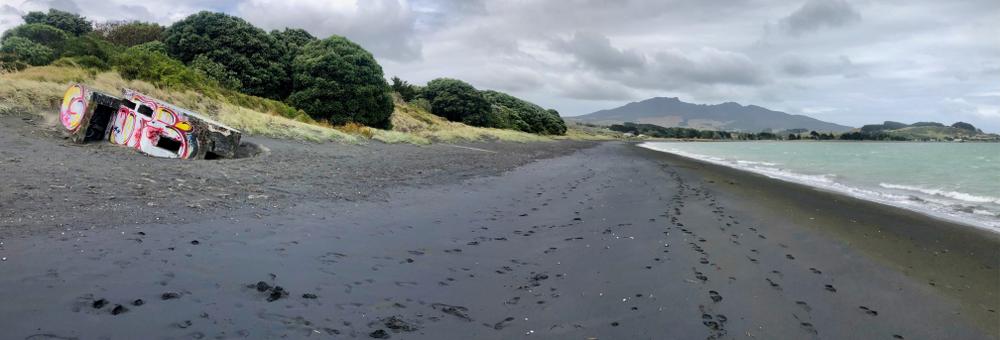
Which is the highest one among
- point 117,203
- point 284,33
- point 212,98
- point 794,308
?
point 284,33

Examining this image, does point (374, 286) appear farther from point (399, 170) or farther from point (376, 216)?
point (399, 170)

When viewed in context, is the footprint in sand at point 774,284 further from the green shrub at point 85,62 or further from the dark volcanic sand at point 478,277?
the green shrub at point 85,62

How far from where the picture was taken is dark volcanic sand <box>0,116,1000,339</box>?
12.0 feet

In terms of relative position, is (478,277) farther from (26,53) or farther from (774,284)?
(26,53)

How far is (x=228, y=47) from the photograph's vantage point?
33.0 meters

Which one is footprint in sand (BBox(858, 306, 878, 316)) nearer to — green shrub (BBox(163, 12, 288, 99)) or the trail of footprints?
the trail of footprints

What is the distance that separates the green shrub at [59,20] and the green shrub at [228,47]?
1736 centimetres

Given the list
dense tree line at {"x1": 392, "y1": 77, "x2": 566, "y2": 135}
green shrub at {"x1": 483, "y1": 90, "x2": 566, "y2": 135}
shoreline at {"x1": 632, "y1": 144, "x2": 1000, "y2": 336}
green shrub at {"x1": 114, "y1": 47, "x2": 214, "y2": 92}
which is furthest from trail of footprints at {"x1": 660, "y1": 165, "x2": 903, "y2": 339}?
green shrub at {"x1": 483, "y1": 90, "x2": 566, "y2": 135}

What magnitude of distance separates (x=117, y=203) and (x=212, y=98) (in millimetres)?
17707

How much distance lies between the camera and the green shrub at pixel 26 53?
871 inches

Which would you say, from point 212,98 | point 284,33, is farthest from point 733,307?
point 284,33

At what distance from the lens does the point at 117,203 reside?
20.7 feet

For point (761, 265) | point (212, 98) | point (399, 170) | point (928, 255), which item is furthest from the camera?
point (212, 98)

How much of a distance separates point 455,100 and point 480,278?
56289 mm
